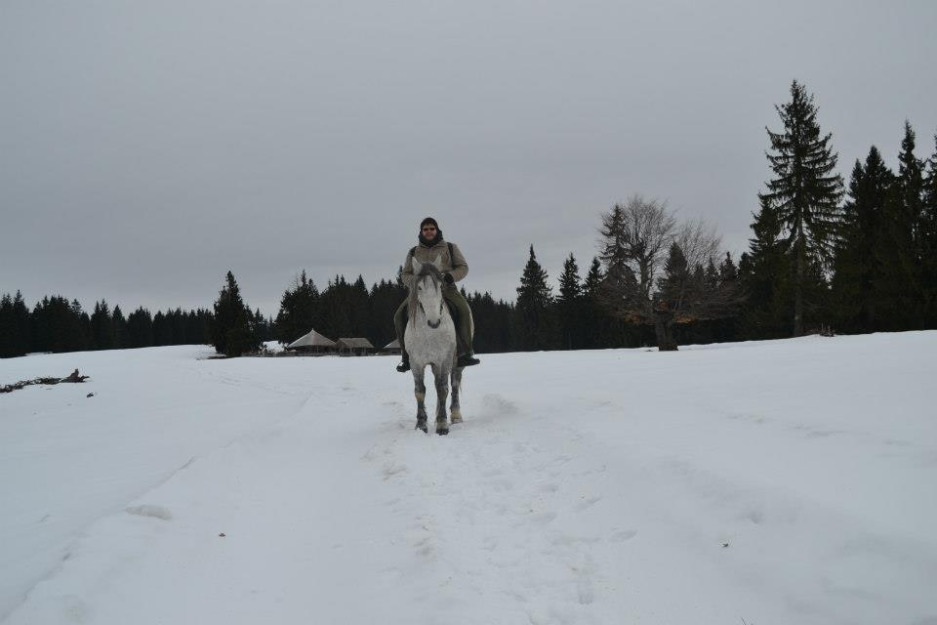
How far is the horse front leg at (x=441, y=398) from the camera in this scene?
728 cm

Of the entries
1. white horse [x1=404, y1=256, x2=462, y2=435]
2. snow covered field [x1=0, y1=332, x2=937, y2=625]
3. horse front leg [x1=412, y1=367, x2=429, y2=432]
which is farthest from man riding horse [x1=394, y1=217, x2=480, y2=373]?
snow covered field [x1=0, y1=332, x2=937, y2=625]

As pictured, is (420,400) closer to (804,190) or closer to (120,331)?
(804,190)

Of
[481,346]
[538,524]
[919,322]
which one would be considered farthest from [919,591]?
[481,346]

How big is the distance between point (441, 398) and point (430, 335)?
101 cm

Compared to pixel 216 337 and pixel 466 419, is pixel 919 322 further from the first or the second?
pixel 216 337

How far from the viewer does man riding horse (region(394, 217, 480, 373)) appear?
8.19 metres

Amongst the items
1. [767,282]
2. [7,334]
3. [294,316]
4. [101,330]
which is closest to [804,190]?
[767,282]

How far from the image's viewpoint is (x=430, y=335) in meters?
7.68

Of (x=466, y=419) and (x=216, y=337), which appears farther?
(x=216, y=337)

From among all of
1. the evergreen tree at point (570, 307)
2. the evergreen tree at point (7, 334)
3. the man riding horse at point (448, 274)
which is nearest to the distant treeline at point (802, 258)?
the man riding horse at point (448, 274)

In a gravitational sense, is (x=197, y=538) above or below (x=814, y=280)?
below

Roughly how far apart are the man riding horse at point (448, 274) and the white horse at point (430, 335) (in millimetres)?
243

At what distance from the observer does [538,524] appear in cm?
392

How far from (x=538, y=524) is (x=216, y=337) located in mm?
66847
